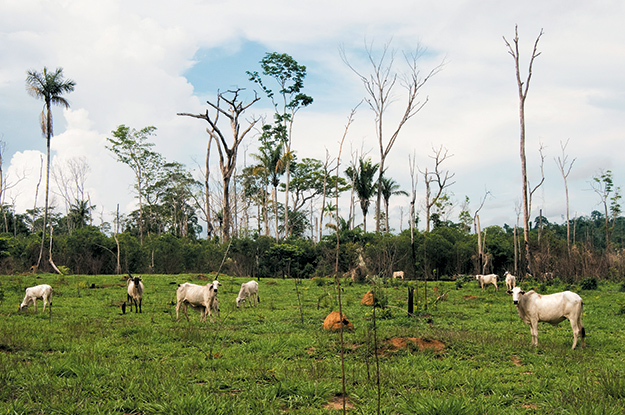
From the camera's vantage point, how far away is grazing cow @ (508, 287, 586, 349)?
27.4 ft

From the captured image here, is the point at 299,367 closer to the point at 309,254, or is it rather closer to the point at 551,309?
the point at 551,309

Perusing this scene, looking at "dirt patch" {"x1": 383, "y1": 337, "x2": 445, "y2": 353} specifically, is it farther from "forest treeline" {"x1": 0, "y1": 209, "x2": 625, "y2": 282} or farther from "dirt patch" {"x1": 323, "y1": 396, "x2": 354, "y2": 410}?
"forest treeline" {"x1": 0, "y1": 209, "x2": 625, "y2": 282}

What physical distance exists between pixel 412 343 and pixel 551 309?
3.15m

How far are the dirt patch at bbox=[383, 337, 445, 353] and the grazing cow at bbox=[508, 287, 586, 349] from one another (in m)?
2.05

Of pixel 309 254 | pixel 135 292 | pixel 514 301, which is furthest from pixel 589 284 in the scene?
pixel 135 292

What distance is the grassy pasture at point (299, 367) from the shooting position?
491cm

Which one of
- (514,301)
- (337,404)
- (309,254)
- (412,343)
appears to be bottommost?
(337,404)

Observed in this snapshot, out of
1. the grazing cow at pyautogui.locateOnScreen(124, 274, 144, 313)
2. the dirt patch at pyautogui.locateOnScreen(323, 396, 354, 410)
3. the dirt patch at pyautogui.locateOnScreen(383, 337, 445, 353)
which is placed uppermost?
the grazing cow at pyautogui.locateOnScreen(124, 274, 144, 313)

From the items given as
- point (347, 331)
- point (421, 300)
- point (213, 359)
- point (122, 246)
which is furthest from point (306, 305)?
point (122, 246)

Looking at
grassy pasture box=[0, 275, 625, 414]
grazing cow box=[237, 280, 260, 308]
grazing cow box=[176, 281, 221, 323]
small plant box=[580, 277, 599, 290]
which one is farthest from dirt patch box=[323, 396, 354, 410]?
small plant box=[580, 277, 599, 290]

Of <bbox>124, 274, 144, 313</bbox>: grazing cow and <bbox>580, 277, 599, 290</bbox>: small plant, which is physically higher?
<bbox>124, 274, 144, 313</bbox>: grazing cow

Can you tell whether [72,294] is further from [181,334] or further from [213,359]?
[213,359]

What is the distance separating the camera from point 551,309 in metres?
8.74

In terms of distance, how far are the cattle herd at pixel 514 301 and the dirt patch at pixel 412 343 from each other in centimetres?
205
